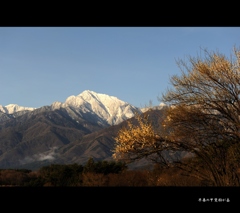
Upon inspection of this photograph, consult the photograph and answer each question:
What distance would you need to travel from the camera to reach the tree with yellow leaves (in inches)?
531

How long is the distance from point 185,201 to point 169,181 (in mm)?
14388

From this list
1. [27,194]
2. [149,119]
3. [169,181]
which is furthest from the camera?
[169,181]

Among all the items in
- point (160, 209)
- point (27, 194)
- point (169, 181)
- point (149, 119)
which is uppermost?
point (149, 119)

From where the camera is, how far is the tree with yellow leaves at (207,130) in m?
13.5

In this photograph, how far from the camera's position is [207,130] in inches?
540

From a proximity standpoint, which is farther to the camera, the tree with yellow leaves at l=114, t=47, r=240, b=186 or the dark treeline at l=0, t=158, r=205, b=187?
the dark treeline at l=0, t=158, r=205, b=187

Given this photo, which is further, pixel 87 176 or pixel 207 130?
pixel 87 176

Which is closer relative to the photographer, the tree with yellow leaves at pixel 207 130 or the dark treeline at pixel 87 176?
the tree with yellow leaves at pixel 207 130

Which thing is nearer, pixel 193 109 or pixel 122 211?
pixel 122 211
